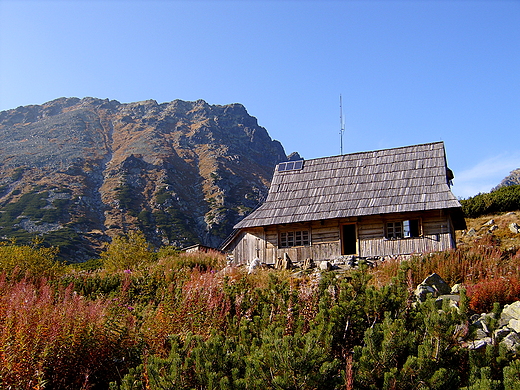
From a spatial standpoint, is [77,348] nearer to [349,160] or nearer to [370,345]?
[370,345]

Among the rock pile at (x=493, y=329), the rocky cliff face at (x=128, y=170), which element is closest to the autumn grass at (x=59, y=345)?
the rock pile at (x=493, y=329)

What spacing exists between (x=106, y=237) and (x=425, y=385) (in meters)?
84.6

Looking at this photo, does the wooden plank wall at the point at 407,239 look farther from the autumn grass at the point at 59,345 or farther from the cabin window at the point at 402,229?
the autumn grass at the point at 59,345

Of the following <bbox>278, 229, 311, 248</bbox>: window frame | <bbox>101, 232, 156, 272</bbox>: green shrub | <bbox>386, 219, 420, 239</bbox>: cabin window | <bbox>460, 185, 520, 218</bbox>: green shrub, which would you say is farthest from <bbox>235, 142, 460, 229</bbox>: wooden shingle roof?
<bbox>460, 185, 520, 218</bbox>: green shrub

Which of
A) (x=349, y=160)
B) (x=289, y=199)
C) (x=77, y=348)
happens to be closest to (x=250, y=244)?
(x=289, y=199)

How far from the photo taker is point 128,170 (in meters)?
115

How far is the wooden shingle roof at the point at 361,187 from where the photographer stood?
19.2 metres

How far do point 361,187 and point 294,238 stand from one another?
375 centimetres

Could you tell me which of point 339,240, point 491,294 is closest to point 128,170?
point 339,240

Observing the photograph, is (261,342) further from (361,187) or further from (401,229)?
(361,187)

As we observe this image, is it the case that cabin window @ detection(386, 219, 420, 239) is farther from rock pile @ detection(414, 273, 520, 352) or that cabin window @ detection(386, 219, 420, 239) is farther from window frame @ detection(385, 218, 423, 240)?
rock pile @ detection(414, 273, 520, 352)

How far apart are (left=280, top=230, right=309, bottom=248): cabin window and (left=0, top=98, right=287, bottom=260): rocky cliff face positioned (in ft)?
193

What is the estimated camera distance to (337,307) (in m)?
6.34

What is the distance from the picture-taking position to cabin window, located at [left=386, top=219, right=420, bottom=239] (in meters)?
19.3
